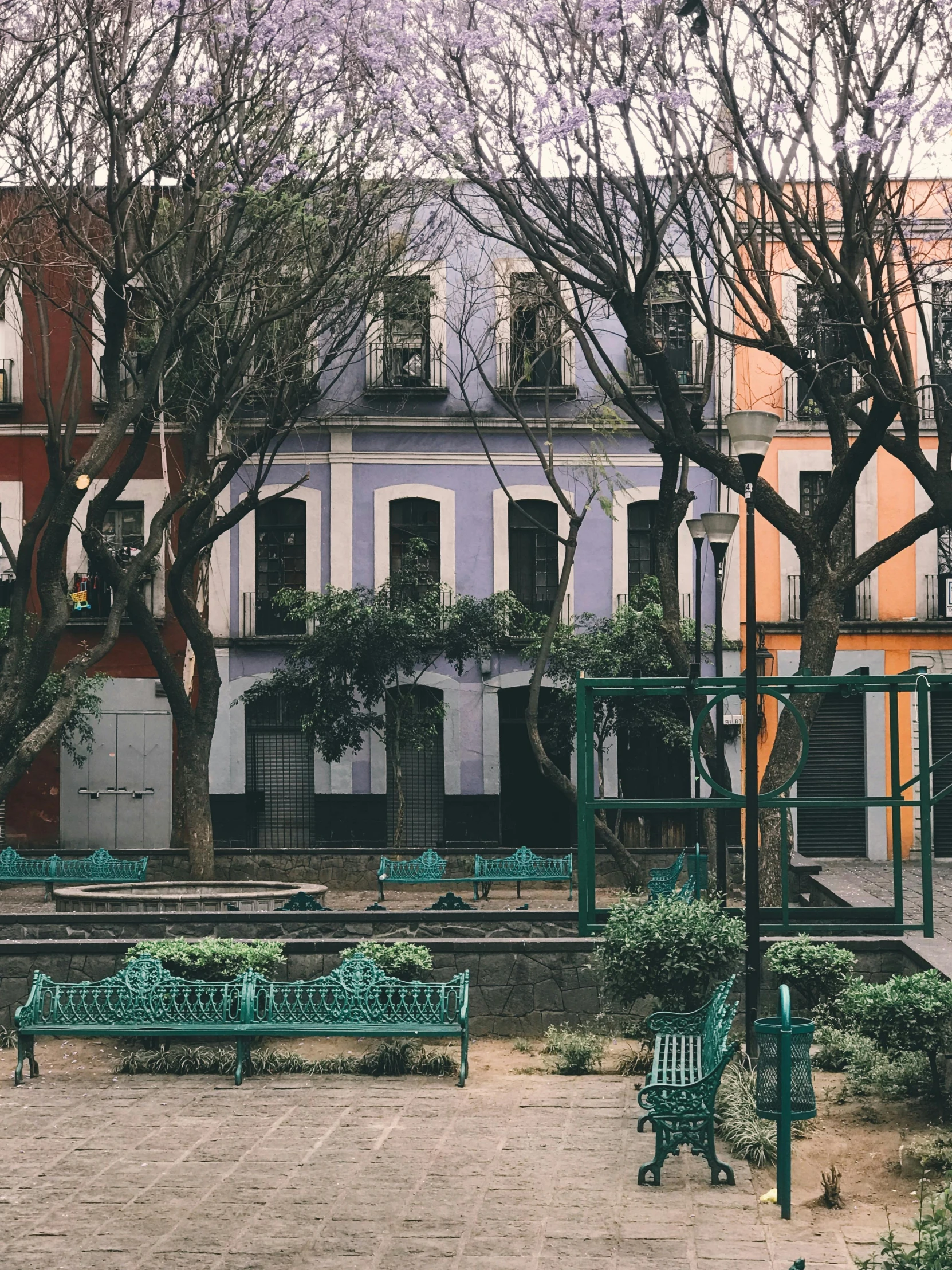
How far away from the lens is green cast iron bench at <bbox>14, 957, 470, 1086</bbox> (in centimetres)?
1086

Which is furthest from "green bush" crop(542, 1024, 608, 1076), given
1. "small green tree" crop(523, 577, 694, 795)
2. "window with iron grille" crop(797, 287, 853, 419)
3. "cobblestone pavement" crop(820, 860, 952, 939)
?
"small green tree" crop(523, 577, 694, 795)

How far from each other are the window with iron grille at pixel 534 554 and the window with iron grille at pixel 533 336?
2265mm

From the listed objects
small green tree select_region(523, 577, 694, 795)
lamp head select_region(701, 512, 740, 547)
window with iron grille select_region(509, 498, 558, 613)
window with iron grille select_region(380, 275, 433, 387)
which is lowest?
small green tree select_region(523, 577, 694, 795)

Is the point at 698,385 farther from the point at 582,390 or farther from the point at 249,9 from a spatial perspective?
the point at 249,9

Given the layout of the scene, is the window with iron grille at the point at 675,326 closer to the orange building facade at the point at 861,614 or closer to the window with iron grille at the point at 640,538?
the orange building facade at the point at 861,614

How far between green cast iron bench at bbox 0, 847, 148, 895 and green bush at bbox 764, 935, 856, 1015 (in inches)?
436

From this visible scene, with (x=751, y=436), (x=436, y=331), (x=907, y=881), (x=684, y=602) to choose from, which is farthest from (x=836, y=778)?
(x=751, y=436)

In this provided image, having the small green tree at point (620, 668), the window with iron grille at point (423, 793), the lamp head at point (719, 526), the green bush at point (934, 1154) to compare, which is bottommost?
the green bush at point (934, 1154)

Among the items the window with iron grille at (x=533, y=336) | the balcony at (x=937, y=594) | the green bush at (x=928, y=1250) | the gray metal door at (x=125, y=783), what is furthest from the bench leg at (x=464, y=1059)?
the balcony at (x=937, y=594)

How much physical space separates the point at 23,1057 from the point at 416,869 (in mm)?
9843

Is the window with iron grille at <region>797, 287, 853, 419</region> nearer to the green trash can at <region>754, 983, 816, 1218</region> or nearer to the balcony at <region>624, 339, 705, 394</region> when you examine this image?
the balcony at <region>624, 339, 705, 394</region>

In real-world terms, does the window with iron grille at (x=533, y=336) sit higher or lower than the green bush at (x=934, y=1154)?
higher

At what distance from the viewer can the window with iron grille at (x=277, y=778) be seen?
86.5 feet

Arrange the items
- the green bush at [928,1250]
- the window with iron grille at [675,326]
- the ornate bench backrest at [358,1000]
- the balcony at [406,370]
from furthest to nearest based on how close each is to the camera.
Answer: the balcony at [406,370] → the window with iron grille at [675,326] → the ornate bench backrest at [358,1000] → the green bush at [928,1250]
